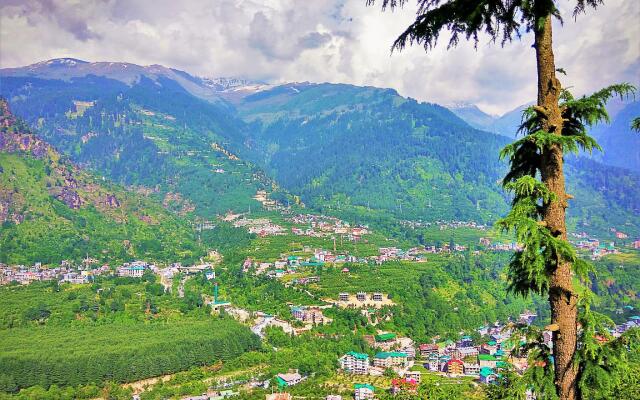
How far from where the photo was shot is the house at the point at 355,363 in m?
35.2

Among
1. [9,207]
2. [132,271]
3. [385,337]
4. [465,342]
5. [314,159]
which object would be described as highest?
[314,159]

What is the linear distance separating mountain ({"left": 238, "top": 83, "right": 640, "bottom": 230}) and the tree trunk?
99605 mm

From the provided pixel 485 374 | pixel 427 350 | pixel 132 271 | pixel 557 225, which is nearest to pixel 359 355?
pixel 427 350

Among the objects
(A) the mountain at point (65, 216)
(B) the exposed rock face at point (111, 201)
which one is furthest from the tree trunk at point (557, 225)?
(B) the exposed rock face at point (111, 201)

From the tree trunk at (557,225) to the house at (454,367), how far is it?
33.3 meters

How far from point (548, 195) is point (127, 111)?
161 meters

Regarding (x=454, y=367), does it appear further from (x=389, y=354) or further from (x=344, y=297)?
(x=344, y=297)

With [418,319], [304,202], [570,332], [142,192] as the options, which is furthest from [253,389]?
[142,192]

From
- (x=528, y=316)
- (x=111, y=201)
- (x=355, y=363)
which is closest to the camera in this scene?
(x=355, y=363)

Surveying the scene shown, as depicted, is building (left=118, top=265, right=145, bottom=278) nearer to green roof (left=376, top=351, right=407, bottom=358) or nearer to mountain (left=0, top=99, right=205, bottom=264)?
mountain (left=0, top=99, right=205, bottom=264)

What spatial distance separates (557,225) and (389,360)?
33852 millimetres

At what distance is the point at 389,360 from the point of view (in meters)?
36.8

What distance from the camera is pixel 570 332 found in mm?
4852

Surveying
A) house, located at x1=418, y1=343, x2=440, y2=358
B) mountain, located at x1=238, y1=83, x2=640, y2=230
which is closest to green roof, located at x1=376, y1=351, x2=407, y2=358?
house, located at x1=418, y1=343, x2=440, y2=358
